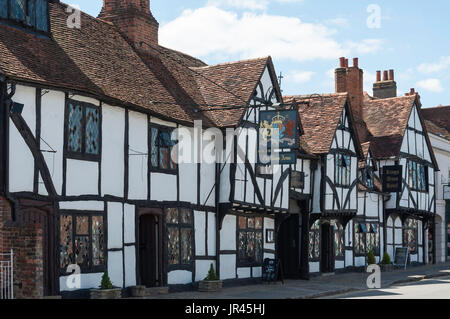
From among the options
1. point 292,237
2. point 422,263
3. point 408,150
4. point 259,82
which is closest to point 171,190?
point 259,82

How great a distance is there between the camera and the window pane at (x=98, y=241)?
1781 cm

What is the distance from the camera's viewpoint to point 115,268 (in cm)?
1850

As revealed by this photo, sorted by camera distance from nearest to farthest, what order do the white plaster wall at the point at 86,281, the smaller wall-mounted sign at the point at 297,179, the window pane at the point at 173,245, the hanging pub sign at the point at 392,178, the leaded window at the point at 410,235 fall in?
the white plaster wall at the point at 86,281, the window pane at the point at 173,245, the smaller wall-mounted sign at the point at 297,179, the hanging pub sign at the point at 392,178, the leaded window at the point at 410,235

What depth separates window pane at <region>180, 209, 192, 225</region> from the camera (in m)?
21.5

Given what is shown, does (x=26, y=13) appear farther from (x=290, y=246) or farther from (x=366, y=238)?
(x=366, y=238)

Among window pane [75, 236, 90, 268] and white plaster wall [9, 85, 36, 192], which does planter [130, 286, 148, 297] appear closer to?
window pane [75, 236, 90, 268]

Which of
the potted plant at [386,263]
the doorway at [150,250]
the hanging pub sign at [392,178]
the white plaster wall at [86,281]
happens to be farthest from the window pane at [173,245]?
the hanging pub sign at [392,178]

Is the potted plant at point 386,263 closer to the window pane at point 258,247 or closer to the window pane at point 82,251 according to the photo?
the window pane at point 258,247

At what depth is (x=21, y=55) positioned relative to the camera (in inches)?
659

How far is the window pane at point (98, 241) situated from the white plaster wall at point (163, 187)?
7.68 feet

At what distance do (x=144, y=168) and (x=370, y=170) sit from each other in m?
16.9

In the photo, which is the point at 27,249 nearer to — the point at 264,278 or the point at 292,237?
the point at 264,278

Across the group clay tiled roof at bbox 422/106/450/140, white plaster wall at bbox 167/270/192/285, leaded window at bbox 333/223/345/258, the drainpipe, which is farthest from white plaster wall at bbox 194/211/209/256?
clay tiled roof at bbox 422/106/450/140

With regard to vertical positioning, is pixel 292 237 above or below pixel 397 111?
below
